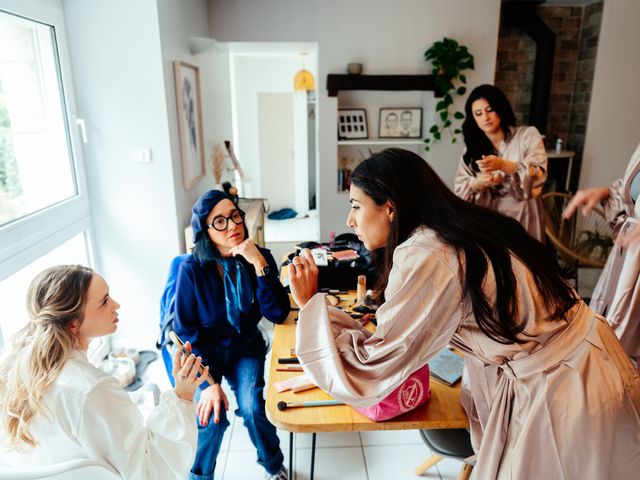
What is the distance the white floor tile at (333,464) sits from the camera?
74.5 inches

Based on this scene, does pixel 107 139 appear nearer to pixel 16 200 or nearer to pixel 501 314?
pixel 16 200

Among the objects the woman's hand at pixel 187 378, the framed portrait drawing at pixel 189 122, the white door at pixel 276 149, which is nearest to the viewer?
the woman's hand at pixel 187 378

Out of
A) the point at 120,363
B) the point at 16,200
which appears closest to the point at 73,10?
the point at 16,200

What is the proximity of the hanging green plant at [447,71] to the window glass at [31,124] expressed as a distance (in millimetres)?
2759

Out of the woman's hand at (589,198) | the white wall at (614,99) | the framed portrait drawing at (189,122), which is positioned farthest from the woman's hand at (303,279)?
the white wall at (614,99)

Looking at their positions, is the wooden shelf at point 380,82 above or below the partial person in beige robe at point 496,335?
above

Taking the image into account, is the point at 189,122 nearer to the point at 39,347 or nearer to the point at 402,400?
the point at 39,347

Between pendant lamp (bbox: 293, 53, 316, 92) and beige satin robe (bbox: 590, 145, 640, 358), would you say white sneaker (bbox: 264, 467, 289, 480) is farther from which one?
pendant lamp (bbox: 293, 53, 316, 92)

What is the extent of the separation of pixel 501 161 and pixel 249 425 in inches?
70.4

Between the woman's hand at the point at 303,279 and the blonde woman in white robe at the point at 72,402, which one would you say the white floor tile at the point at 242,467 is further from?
the woman's hand at the point at 303,279

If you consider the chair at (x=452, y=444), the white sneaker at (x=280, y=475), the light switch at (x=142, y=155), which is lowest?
the white sneaker at (x=280, y=475)

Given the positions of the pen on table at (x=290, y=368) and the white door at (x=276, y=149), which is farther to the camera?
the white door at (x=276, y=149)

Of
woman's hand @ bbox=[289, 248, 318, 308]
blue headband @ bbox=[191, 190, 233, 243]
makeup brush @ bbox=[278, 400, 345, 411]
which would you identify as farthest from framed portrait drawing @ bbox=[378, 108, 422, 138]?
makeup brush @ bbox=[278, 400, 345, 411]

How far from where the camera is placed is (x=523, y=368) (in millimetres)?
1052
